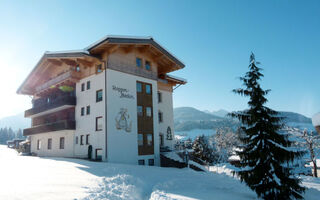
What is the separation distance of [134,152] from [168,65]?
40.6ft

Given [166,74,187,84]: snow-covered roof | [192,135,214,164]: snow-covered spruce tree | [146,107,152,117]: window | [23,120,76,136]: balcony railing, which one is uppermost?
[166,74,187,84]: snow-covered roof

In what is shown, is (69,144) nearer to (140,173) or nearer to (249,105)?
(140,173)

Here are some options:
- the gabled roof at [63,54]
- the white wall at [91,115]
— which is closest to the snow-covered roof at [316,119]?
the white wall at [91,115]

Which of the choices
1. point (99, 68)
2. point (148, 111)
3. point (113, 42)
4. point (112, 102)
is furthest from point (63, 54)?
point (148, 111)

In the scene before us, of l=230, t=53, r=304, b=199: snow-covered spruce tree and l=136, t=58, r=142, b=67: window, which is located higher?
l=136, t=58, r=142, b=67: window

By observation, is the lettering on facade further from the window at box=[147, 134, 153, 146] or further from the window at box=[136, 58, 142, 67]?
the window at box=[147, 134, 153, 146]

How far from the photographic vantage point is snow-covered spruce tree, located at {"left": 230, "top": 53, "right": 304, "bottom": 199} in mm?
10688

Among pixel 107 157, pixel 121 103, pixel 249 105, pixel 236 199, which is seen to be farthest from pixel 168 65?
pixel 236 199

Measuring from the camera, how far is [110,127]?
71.8 feet

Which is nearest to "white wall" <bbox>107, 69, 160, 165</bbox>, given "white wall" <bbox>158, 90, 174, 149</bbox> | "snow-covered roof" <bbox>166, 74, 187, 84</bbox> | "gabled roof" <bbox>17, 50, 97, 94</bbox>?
"gabled roof" <bbox>17, 50, 97, 94</bbox>

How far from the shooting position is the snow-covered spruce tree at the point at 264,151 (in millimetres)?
10688

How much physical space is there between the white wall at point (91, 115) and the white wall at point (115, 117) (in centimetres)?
72

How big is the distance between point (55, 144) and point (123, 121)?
12385 mm

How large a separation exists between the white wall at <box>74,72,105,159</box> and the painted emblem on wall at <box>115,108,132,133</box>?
5.04 ft
